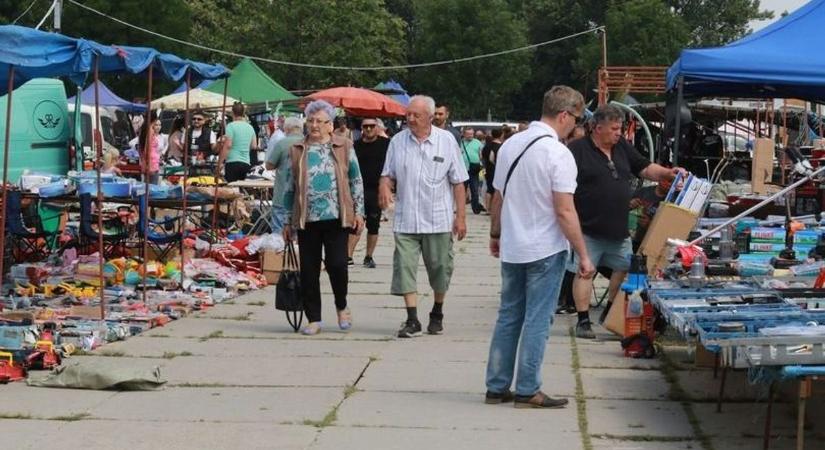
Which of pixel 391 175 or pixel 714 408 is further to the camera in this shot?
pixel 391 175

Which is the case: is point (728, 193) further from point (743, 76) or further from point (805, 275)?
point (805, 275)

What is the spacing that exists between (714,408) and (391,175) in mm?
3684

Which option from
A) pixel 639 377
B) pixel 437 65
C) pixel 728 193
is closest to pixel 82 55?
pixel 639 377

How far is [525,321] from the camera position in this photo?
786 cm

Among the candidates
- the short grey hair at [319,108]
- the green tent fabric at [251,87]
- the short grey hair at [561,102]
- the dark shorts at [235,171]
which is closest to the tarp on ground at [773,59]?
the short grey hair at [319,108]

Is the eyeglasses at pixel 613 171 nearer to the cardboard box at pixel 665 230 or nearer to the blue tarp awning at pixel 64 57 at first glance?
the cardboard box at pixel 665 230

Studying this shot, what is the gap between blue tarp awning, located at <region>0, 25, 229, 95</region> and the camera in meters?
9.88

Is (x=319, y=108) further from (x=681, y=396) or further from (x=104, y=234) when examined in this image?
(x=104, y=234)

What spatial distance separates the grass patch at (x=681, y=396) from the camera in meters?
7.25

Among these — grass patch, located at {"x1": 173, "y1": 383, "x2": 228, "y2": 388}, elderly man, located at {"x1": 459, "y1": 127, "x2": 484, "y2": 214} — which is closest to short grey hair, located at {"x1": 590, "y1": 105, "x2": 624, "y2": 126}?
grass patch, located at {"x1": 173, "y1": 383, "x2": 228, "y2": 388}

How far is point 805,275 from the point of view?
31.0 feet

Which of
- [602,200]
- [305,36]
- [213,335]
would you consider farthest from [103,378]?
[305,36]

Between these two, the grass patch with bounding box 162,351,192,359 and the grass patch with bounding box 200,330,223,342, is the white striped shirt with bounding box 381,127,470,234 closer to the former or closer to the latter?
the grass patch with bounding box 200,330,223,342

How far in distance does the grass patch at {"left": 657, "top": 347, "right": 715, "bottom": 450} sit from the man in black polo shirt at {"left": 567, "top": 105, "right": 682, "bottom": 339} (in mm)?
930
